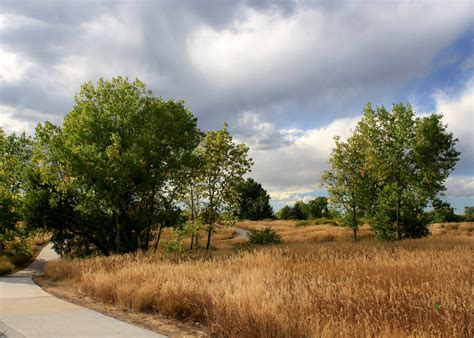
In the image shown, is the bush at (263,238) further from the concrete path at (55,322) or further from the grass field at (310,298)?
the concrete path at (55,322)

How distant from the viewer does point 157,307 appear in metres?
8.00

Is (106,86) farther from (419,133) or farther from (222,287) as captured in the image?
(419,133)

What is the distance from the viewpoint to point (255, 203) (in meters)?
99.8

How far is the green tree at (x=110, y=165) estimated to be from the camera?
67.4ft

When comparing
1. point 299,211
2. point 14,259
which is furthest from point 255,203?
point 14,259

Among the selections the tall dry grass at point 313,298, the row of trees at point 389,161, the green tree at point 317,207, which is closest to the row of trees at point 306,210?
the green tree at point 317,207

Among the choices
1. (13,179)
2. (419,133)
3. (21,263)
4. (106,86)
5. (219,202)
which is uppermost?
(106,86)

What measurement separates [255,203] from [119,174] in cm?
8113

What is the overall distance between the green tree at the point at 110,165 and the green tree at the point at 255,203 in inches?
2829

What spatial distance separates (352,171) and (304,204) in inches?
3296

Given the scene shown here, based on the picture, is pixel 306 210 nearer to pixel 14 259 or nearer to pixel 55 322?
pixel 14 259

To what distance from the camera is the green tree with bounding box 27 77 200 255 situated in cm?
2053

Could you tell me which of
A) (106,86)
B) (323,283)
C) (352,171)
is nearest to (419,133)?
(352,171)

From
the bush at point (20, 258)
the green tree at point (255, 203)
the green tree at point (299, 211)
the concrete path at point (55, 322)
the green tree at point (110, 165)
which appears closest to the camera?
the concrete path at point (55, 322)
